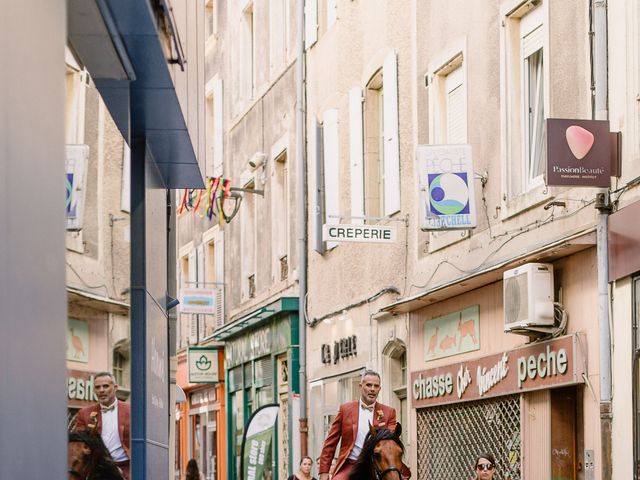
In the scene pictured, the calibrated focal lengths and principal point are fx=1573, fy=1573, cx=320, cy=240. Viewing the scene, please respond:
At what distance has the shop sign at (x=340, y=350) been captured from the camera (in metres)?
23.9

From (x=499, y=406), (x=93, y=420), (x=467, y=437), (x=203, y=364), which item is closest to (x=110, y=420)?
(x=93, y=420)

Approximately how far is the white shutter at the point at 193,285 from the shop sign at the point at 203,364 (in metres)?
2.72

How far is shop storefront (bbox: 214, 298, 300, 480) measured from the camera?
92.7ft

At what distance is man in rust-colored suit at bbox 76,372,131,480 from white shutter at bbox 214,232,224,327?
29.3m

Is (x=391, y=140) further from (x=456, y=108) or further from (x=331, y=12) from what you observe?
(x=331, y=12)

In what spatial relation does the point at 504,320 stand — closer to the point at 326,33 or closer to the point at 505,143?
the point at 505,143

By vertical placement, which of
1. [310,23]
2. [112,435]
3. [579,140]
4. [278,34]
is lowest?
[112,435]

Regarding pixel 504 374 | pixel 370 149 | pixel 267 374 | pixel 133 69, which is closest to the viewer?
pixel 133 69

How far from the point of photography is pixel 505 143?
17234 mm

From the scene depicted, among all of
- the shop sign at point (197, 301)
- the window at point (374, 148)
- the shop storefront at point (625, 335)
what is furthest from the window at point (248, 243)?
the shop storefront at point (625, 335)

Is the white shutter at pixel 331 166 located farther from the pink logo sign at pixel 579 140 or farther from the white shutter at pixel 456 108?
the pink logo sign at pixel 579 140

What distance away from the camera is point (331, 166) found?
25234mm

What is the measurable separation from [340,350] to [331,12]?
18.6 feet

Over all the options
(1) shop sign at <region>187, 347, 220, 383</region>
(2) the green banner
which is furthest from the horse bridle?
(1) shop sign at <region>187, 347, 220, 383</region>
